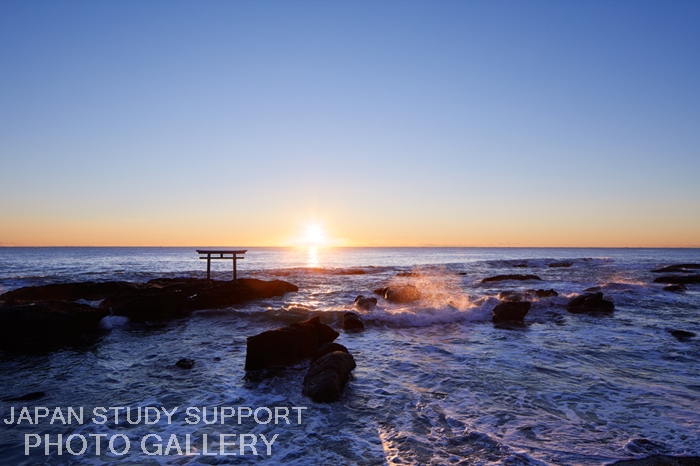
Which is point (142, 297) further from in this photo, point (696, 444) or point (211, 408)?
point (696, 444)

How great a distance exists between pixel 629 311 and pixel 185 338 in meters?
21.1

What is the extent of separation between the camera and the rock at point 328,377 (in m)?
8.49

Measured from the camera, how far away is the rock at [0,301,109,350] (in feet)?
45.6

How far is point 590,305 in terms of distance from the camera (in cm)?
2092

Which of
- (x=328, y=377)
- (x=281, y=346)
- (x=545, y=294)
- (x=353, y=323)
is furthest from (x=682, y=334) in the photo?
(x=281, y=346)

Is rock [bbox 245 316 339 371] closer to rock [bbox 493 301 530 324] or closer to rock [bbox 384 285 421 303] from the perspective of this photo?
rock [bbox 493 301 530 324]

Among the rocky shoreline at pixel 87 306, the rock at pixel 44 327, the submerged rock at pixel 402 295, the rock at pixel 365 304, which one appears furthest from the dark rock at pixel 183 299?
the submerged rock at pixel 402 295

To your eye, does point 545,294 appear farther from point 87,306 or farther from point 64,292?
point 64,292

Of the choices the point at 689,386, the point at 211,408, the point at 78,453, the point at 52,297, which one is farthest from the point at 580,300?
the point at 52,297

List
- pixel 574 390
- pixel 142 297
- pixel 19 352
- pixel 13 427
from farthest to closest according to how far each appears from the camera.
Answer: pixel 142 297
pixel 19 352
pixel 574 390
pixel 13 427

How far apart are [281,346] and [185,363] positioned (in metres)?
2.61

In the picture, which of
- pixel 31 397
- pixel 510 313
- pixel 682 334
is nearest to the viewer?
pixel 31 397

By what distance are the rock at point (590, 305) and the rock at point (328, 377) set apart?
616 inches

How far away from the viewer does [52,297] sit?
23.5 meters
